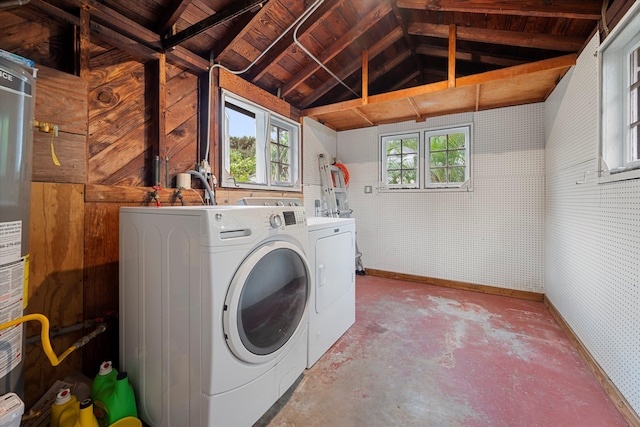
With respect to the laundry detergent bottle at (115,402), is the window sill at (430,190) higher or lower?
higher

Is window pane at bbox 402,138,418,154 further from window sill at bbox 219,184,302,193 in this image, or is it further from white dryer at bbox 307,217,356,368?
white dryer at bbox 307,217,356,368

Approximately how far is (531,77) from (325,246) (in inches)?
97.7

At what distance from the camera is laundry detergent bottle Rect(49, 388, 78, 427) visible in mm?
1108

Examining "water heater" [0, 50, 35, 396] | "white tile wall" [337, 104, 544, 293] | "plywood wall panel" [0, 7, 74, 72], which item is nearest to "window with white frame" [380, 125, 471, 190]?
"white tile wall" [337, 104, 544, 293]

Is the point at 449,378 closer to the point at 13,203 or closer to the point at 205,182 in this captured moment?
the point at 205,182

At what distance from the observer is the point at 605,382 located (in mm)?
1520

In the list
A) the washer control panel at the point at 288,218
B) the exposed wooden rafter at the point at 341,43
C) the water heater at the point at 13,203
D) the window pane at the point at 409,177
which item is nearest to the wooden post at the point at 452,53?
the exposed wooden rafter at the point at 341,43

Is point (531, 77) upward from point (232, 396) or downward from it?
A: upward

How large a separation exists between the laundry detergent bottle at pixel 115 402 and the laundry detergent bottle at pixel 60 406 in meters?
0.10

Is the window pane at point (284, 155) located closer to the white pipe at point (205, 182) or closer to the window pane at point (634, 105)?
the white pipe at point (205, 182)

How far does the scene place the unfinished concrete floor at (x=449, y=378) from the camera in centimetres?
134

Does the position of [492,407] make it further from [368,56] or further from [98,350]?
[368,56]

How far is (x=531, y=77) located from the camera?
7.89 feet

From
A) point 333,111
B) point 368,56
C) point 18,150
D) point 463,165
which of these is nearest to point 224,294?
point 18,150
